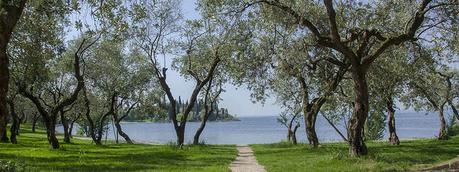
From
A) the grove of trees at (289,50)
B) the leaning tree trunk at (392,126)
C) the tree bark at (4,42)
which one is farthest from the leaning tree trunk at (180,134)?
the tree bark at (4,42)

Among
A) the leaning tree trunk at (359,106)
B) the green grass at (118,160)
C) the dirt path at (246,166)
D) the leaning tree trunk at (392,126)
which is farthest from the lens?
the leaning tree trunk at (392,126)

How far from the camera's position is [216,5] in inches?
915

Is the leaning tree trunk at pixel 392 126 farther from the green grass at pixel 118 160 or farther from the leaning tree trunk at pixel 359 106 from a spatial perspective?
the leaning tree trunk at pixel 359 106

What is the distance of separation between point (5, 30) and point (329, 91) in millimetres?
20159

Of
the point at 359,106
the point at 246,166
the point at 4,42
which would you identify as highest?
the point at 4,42

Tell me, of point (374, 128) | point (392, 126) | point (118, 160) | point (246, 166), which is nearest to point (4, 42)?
point (246, 166)

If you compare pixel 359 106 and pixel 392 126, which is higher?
pixel 359 106

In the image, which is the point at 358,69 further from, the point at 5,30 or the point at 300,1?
the point at 5,30

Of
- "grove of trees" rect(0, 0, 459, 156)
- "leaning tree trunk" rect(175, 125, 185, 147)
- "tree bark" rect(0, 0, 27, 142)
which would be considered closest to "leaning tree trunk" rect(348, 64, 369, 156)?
"grove of trees" rect(0, 0, 459, 156)

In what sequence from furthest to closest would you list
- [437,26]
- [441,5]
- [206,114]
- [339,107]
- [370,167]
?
[206,114], [339,107], [437,26], [441,5], [370,167]

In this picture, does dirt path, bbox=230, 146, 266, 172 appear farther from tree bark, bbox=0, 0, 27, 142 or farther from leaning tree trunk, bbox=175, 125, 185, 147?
leaning tree trunk, bbox=175, 125, 185, 147

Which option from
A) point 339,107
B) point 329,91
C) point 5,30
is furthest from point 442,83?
point 5,30

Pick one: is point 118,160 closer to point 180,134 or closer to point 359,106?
point 359,106

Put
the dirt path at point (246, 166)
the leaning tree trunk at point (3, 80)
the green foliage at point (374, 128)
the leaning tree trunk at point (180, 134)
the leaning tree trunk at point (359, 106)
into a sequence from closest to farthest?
the leaning tree trunk at point (3, 80) < the dirt path at point (246, 166) < the leaning tree trunk at point (359, 106) < the leaning tree trunk at point (180, 134) < the green foliage at point (374, 128)
